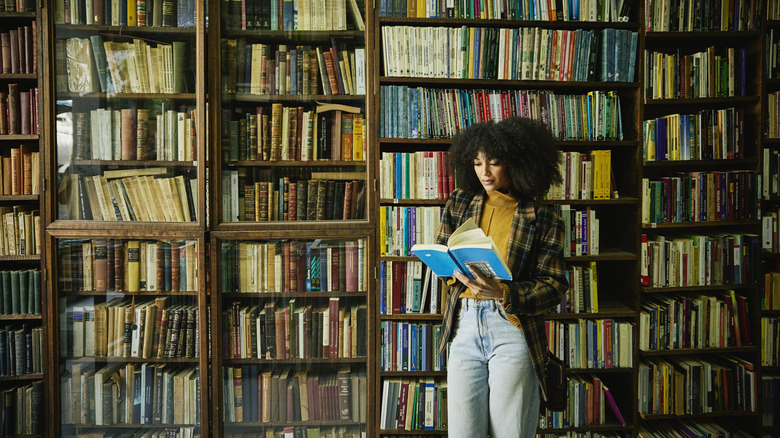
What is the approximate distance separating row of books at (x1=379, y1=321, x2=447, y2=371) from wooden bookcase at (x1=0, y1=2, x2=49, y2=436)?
1.61 m

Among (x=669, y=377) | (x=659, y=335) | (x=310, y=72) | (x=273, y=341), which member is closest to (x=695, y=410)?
(x=669, y=377)

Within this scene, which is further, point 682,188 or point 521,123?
point 682,188

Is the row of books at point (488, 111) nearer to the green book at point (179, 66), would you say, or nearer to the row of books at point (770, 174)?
the row of books at point (770, 174)

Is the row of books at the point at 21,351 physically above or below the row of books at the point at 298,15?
below

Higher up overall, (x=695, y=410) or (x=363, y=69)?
(x=363, y=69)

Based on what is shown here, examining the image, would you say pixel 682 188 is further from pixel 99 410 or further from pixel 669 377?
pixel 99 410

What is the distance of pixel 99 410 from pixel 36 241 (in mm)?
872

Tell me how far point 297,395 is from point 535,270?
136 centimetres

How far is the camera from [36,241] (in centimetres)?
233

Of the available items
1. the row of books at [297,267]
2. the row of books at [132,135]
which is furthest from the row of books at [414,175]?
the row of books at [132,135]

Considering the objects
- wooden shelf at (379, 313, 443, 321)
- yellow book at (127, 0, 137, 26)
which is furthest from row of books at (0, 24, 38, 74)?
wooden shelf at (379, 313, 443, 321)

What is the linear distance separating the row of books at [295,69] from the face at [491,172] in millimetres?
778

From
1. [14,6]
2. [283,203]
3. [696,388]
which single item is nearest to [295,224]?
[283,203]

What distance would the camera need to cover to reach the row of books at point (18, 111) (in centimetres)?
229
